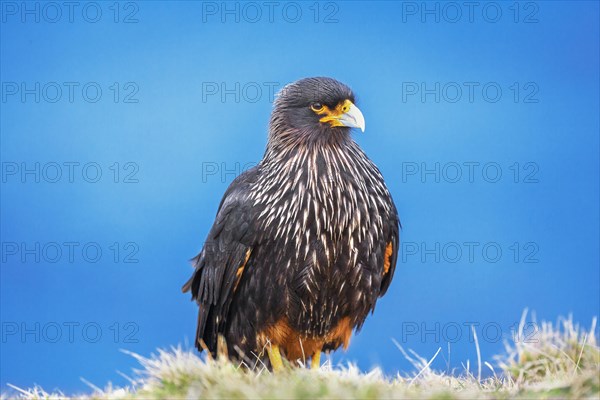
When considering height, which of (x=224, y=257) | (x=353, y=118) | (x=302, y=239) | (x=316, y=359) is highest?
(x=353, y=118)

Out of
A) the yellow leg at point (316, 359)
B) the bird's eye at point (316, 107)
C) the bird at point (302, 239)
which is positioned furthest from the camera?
the yellow leg at point (316, 359)

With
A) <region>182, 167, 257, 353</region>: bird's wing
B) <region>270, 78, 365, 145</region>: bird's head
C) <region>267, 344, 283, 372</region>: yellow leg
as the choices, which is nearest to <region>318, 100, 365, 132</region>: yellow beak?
<region>270, 78, 365, 145</region>: bird's head

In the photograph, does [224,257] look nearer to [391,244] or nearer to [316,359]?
[316,359]

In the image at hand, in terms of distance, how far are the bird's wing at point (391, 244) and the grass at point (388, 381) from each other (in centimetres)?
149

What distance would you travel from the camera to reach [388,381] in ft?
11.7

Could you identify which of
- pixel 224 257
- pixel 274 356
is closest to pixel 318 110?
pixel 224 257

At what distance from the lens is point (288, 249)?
17.4ft

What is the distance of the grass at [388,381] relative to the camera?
2975 mm

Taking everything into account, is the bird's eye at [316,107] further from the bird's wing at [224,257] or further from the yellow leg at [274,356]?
the yellow leg at [274,356]

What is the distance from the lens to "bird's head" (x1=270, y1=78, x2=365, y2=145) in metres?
5.50

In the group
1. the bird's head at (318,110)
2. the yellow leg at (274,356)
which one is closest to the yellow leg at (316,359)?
the yellow leg at (274,356)

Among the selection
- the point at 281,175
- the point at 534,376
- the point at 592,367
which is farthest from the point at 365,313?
the point at 592,367

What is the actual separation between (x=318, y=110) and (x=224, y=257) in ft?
3.93

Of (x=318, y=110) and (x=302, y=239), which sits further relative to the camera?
(x=318, y=110)
